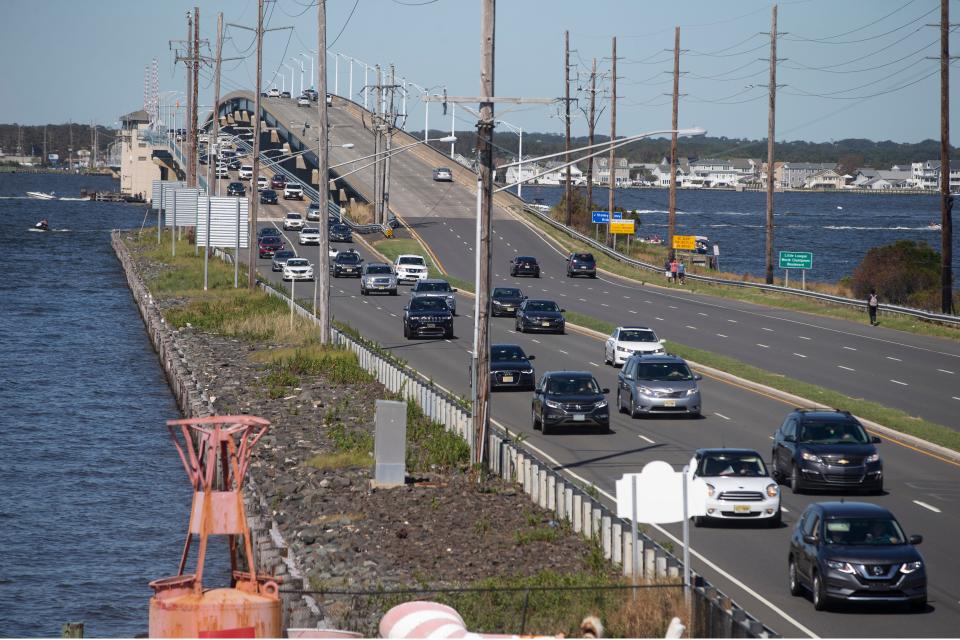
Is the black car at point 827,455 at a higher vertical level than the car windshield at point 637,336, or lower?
lower

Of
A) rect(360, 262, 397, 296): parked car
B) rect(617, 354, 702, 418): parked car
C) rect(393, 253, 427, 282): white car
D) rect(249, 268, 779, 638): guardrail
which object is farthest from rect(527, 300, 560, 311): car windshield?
rect(393, 253, 427, 282): white car

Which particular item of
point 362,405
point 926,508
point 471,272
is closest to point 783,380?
point 362,405

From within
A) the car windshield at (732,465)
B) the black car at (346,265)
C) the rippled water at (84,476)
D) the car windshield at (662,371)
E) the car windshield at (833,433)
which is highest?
the black car at (346,265)

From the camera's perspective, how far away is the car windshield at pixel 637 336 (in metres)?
47.1

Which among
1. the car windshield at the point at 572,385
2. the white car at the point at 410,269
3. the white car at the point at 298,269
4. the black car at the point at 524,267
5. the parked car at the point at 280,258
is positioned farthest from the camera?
the parked car at the point at 280,258

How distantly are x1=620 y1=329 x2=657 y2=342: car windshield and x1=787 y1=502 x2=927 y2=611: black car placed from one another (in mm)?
26634

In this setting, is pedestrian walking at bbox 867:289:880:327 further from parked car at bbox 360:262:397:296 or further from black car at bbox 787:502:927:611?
black car at bbox 787:502:927:611

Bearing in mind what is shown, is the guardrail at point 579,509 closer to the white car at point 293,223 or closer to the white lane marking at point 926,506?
the white lane marking at point 926,506

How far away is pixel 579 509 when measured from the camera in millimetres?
24000

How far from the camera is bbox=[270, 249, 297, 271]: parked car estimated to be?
286 ft

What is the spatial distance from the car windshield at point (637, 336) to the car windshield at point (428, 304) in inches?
423

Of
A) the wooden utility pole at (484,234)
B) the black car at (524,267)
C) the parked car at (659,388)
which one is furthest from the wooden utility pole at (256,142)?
the wooden utility pole at (484,234)

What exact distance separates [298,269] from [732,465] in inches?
2250

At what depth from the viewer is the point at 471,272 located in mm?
85688
